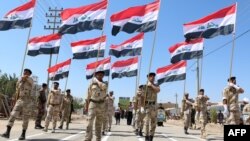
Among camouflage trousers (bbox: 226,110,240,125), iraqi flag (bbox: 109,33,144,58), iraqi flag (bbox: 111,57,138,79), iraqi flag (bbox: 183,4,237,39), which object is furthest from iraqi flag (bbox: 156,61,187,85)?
camouflage trousers (bbox: 226,110,240,125)

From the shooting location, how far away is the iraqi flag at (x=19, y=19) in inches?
712

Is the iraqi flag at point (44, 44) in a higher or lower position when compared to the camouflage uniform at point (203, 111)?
higher

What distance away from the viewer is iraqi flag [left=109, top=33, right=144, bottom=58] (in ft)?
75.9

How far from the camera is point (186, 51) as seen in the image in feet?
72.4

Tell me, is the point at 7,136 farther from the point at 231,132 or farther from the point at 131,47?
the point at 131,47

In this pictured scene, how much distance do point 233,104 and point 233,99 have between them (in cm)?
16

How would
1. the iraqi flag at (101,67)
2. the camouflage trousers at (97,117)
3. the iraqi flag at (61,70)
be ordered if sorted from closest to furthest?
the camouflage trousers at (97,117)
the iraqi flag at (101,67)
the iraqi flag at (61,70)

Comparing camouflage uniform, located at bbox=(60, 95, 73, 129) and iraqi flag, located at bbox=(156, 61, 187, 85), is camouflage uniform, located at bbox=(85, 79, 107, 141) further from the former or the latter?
iraqi flag, located at bbox=(156, 61, 187, 85)

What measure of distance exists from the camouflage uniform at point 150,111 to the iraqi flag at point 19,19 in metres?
6.93

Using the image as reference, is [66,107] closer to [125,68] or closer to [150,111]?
[125,68]

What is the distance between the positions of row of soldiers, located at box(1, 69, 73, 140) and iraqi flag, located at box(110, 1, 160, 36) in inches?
139

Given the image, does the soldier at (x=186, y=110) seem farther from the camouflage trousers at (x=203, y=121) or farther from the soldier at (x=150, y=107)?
the soldier at (x=150, y=107)

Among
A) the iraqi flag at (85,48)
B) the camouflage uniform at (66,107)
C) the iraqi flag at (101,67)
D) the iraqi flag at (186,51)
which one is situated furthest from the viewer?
the iraqi flag at (101,67)

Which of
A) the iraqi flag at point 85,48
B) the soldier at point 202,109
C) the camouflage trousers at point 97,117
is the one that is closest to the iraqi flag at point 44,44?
the iraqi flag at point 85,48
